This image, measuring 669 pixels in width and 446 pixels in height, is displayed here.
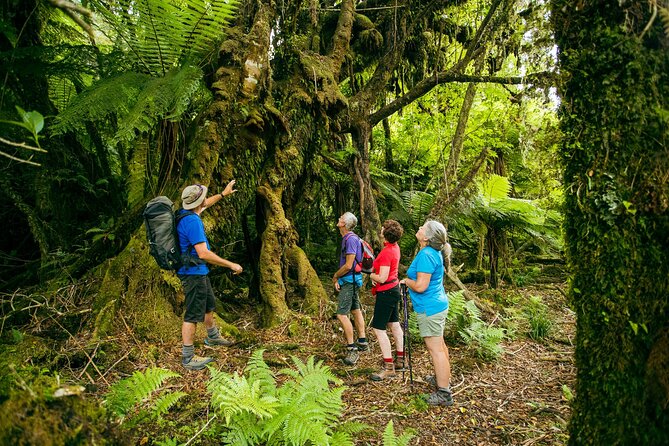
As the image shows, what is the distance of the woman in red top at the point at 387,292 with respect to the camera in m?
4.54

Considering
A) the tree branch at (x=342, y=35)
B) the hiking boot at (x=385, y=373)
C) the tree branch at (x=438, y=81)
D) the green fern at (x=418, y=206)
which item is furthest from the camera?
the green fern at (x=418, y=206)

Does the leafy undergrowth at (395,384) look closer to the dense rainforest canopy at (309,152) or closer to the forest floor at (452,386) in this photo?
the forest floor at (452,386)

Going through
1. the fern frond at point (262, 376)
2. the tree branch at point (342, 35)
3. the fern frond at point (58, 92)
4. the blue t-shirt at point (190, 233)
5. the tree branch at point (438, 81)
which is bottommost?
the fern frond at point (262, 376)

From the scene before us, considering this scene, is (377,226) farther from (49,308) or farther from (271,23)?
(49,308)

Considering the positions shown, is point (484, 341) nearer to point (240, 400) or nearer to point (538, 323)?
point (538, 323)

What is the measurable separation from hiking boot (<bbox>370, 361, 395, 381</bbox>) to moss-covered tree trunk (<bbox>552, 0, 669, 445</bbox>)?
2356mm

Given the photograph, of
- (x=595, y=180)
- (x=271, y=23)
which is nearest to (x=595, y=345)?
(x=595, y=180)

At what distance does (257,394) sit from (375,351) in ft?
8.75

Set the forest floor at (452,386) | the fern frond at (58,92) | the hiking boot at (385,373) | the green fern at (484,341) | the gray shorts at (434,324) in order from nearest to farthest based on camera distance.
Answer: the forest floor at (452,386), the gray shorts at (434,324), the hiking boot at (385,373), the green fern at (484,341), the fern frond at (58,92)

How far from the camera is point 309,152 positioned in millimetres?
6082

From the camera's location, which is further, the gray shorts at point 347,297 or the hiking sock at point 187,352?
the gray shorts at point 347,297

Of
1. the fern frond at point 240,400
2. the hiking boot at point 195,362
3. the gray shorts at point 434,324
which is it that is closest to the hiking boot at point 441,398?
the gray shorts at point 434,324

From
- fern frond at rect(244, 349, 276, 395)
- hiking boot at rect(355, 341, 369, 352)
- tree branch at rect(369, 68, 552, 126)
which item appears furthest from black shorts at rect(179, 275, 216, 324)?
tree branch at rect(369, 68, 552, 126)

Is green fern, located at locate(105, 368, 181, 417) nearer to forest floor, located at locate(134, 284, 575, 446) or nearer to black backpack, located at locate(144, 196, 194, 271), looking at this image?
forest floor, located at locate(134, 284, 575, 446)
